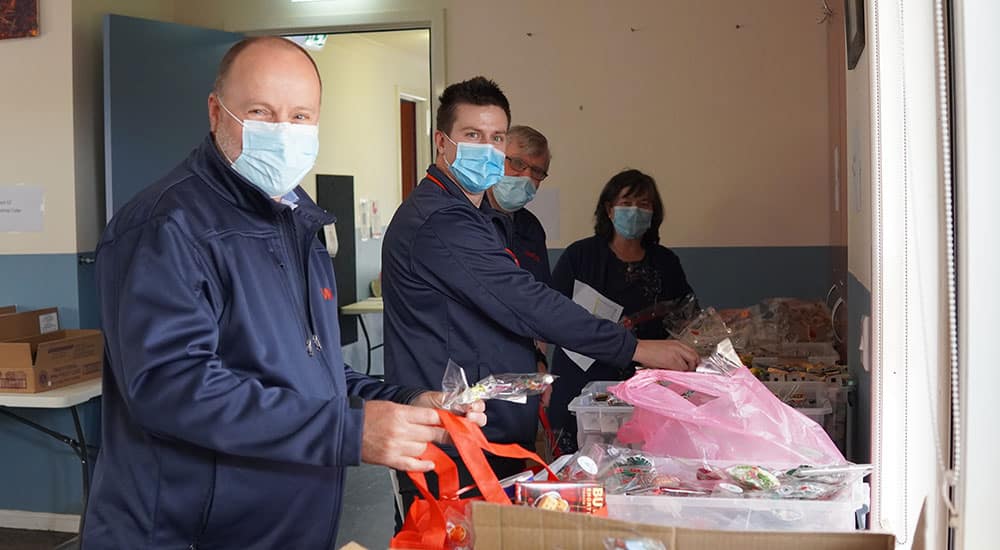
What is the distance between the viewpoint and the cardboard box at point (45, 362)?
12.1 ft

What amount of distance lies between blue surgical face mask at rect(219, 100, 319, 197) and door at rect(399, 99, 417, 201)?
6.53 meters

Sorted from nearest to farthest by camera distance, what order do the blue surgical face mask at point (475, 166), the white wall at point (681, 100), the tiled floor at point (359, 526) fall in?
the blue surgical face mask at point (475, 166), the tiled floor at point (359, 526), the white wall at point (681, 100)

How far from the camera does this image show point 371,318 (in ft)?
24.4

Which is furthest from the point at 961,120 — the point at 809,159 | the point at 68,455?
the point at 68,455

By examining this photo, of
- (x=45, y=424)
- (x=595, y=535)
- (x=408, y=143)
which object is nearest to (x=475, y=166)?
(x=595, y=535)

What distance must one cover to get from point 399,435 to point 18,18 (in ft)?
12.3

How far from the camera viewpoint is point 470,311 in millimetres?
2379

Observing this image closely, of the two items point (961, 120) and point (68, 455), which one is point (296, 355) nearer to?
point (961, 120)

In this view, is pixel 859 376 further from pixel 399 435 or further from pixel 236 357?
pixel 236 357

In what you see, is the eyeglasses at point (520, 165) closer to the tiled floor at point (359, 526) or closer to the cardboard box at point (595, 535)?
the tiled floor at point (359, 526)

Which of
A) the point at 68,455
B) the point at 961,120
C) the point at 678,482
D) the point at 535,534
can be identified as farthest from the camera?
the point at 68,455

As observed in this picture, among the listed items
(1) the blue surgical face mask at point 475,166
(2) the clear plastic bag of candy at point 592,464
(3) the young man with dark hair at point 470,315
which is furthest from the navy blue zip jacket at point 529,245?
(2) the clear plastic bag of candy at point 592,464

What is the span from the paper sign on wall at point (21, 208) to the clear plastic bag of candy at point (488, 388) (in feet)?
10.8

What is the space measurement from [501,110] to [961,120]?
5.87 feet
